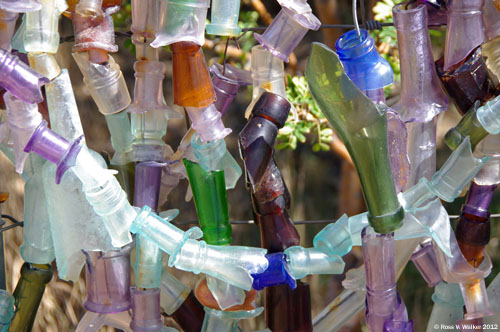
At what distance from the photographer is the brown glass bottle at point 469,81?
646 mm

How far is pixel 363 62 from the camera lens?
61cm

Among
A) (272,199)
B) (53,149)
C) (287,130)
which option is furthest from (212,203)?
(287,130)

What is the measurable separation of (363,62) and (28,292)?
1.41 ft

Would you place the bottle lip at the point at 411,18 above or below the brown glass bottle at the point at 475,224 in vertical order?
above

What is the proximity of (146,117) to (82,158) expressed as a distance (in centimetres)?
9

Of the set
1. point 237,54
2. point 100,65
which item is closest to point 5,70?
point 100,65

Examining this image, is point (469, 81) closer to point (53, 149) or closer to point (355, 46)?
point (355, 46)

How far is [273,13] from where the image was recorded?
1155 millimetres

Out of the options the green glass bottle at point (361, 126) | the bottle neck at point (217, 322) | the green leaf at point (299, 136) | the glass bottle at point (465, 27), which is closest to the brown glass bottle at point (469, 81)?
the glass bottle at point (465, 27)

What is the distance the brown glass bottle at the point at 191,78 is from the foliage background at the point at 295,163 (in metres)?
0.43

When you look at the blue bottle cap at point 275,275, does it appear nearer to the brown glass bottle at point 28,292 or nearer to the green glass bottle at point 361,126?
the green glass bottle at point 361,126

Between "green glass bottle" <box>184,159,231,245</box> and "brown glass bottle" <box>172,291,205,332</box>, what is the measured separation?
0.10 meters

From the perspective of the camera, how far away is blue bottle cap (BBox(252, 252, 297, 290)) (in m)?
0.64

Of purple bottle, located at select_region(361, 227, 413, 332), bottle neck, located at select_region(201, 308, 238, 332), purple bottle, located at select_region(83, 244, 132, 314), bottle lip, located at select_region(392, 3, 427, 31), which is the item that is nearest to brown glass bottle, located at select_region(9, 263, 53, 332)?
purple bottle, located at select_region(83, 244, 132, 314)
